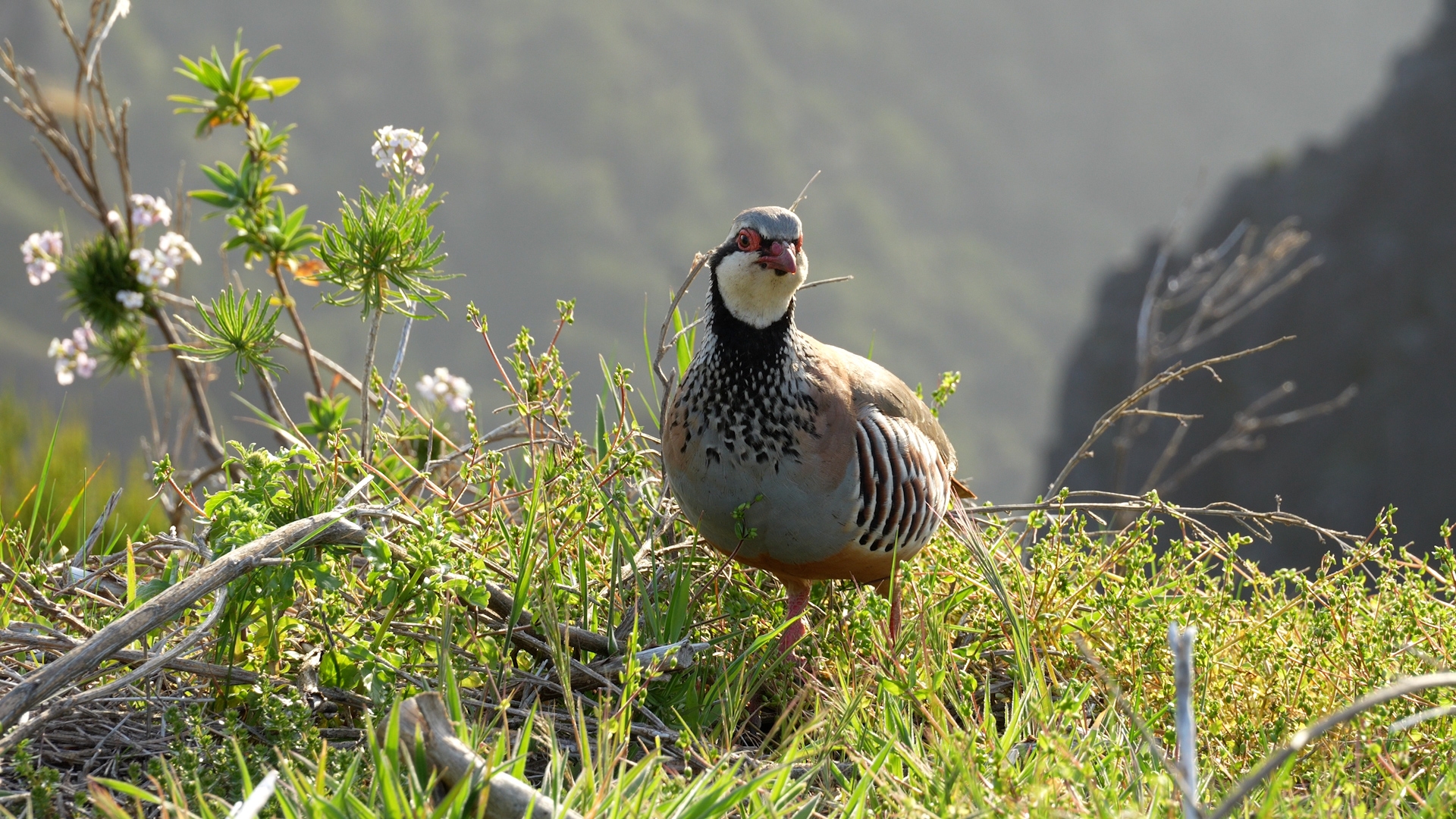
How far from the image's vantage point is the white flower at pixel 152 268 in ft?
12.5

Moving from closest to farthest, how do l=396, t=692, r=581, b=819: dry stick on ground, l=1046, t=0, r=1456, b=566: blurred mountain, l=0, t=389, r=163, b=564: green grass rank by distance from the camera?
l=396, t=692, r=581, b=819: dry stick on ground
l=0, t=389, r=163, b=564: green grass
l=1046, t=0, r=1456, b=566: blurred mountain

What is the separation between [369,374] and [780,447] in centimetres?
126

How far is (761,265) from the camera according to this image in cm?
284

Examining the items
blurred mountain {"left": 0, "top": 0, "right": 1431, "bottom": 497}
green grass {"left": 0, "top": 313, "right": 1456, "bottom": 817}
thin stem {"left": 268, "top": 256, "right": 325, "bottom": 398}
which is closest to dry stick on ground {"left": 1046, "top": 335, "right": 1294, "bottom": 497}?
green grass {"left": 0, "top": 313, "right": 1456, "bottom": 817}

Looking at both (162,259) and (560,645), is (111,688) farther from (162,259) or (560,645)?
(162,259)

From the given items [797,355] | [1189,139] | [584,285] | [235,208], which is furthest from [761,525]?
[1189,139]

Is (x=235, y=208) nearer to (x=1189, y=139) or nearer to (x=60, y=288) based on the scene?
(x=60, y=288)

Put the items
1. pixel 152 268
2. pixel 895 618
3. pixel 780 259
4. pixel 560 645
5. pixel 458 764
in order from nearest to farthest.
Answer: pixel 458 764 → pixel 560 645 → pixel 780 259 → pixel 895 618 → pixel 152 268

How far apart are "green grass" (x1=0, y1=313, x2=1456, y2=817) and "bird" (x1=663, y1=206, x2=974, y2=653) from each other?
17 cm

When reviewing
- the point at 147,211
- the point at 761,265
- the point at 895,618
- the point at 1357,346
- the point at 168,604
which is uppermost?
the point at 147,211

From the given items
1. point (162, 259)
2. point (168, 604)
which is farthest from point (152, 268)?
point (168, 604)

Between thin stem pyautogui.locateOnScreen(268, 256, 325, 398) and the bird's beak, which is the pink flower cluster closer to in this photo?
thin stem pyautogui.locateOnScreen(268, 256, 325, 398)

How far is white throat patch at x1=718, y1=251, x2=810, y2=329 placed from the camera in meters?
2.85

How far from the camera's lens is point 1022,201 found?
99.8 meters
